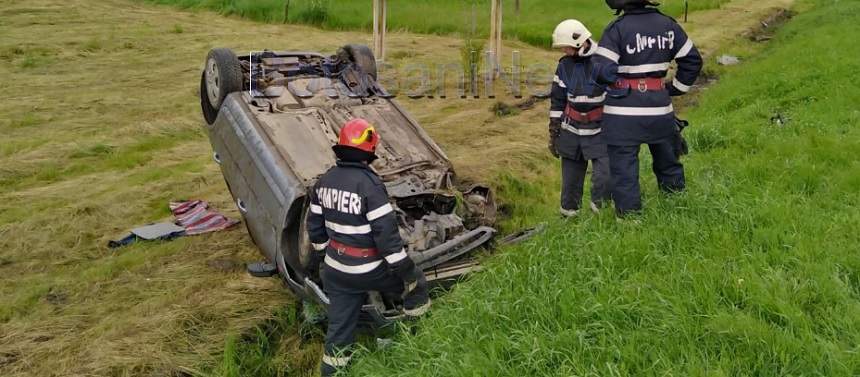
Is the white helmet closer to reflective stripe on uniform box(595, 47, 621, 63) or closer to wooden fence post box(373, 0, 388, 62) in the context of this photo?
reflective stripe on uniform box(595, 47, 621, 63)

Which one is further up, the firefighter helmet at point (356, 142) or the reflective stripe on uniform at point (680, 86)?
the reflective stripe on uniform at point (680, 86)

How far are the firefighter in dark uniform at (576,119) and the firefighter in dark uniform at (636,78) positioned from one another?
27cm

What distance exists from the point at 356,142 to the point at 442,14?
703 inches

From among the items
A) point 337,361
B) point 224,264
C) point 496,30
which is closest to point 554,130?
point 337,361

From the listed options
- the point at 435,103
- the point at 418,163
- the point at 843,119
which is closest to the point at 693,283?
the point at 418,163

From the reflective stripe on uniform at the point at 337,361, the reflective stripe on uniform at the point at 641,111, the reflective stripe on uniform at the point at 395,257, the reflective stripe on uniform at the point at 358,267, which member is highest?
the reflective stripe on uniform at the point at 641,111

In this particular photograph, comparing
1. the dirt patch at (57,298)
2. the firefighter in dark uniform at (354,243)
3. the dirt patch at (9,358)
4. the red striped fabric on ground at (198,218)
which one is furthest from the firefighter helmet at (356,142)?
the red striped fabric on ground at (198,218)

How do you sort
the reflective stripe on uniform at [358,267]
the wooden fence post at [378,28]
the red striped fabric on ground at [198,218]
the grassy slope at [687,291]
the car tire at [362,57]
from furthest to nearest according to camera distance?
the wooden fence post at [378,28]
the red striped fabric on ground at [198,218]
the car tire at [362,57]
the reflective stripe on uniform at [358,267]
the grassy slope at [687,291]

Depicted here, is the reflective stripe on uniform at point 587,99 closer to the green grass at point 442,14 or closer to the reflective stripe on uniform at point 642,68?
the reflective stripe on uniform at point 642,68

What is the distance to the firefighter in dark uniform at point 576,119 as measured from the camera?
444 centimetres

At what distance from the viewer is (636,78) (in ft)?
13.0

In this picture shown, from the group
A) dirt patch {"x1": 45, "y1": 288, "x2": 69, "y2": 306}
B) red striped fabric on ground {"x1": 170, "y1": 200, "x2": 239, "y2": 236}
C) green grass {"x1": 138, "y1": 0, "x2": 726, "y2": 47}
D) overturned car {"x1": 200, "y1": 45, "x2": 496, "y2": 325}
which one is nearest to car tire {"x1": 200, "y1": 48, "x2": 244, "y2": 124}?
overturned car {"x1": 200, "y1": 45, "x2": 496, "y2": 325}

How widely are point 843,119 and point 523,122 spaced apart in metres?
4.05

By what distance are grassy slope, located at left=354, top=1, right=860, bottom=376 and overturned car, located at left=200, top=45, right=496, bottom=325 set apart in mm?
513
